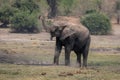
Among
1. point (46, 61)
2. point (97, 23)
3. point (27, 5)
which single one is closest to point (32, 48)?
point (46, 61)

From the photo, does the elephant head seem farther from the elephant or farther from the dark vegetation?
the dark vegetation

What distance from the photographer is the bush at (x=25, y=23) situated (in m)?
45.4

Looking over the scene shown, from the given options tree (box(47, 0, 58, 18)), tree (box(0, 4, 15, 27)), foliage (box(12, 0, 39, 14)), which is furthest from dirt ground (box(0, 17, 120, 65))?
tree (box(47, 0, 58, 18))

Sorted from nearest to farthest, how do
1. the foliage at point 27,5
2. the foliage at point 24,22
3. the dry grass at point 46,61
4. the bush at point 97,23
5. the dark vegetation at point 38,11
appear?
the dry grass at point 46,61 → the foliage at point 24,22 → the bush at point 97,23 → the dark vegetation at point 38,11 → the foliage at point 27,5

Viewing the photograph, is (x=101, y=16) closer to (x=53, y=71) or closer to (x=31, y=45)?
(x=31, y=45)

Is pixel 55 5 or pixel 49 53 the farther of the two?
pixel 55 5

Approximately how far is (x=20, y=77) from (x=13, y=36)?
25.1 m

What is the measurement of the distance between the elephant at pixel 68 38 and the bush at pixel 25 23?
917 inches

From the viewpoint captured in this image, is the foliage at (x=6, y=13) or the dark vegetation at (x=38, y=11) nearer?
the dark vegetation at (x=38, y=11)

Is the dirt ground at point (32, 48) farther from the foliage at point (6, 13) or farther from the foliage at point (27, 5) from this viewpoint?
the foliage at point (27, 5)

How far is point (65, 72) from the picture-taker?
57.8ft

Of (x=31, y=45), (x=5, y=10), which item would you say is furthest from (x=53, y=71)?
(x=5, y=10)

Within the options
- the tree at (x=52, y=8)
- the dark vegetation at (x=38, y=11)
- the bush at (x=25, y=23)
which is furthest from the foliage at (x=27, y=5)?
the tree at (x=52, y=8)

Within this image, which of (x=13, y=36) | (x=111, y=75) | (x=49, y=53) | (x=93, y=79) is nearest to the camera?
(x=93, y=79)
